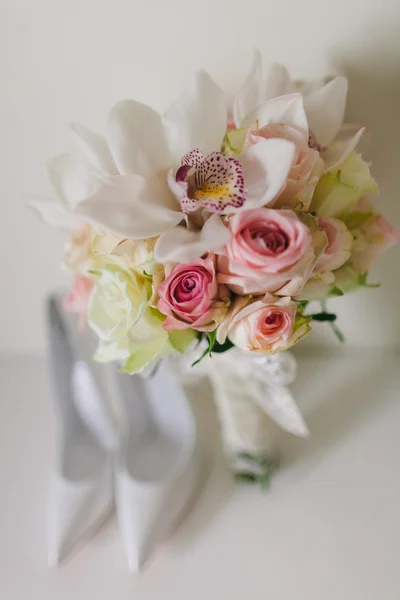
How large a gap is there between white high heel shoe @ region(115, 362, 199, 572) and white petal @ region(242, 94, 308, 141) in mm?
457

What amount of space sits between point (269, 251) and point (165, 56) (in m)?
0.39

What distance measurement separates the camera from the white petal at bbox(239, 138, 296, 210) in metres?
0.47

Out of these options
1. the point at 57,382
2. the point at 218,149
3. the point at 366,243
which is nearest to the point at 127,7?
the point at 218,149

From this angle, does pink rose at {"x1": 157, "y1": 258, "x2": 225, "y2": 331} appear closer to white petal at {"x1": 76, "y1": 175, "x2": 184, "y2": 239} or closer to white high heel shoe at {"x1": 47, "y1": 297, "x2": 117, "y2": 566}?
white petal at {"x1": 76, "y1": 175, "x2": 184, "y2": 239}

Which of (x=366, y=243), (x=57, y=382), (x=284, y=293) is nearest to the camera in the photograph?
(x=284, y=293)

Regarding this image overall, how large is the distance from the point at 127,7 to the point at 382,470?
0.71 meters

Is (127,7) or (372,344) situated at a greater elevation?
(127,7)

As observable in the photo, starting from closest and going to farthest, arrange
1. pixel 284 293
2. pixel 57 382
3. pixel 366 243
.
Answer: pixel 284 293, pixel 366 243, pixel 57 382

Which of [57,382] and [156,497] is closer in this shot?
[156,497]

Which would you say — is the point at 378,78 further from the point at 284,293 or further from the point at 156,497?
the point at 156,497

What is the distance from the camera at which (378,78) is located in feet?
2.24

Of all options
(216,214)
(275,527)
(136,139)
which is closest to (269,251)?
(216,214)

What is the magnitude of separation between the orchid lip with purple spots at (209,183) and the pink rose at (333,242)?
107 mm

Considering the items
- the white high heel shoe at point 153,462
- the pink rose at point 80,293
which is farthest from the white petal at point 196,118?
the white high heel shoe at point 153,462
